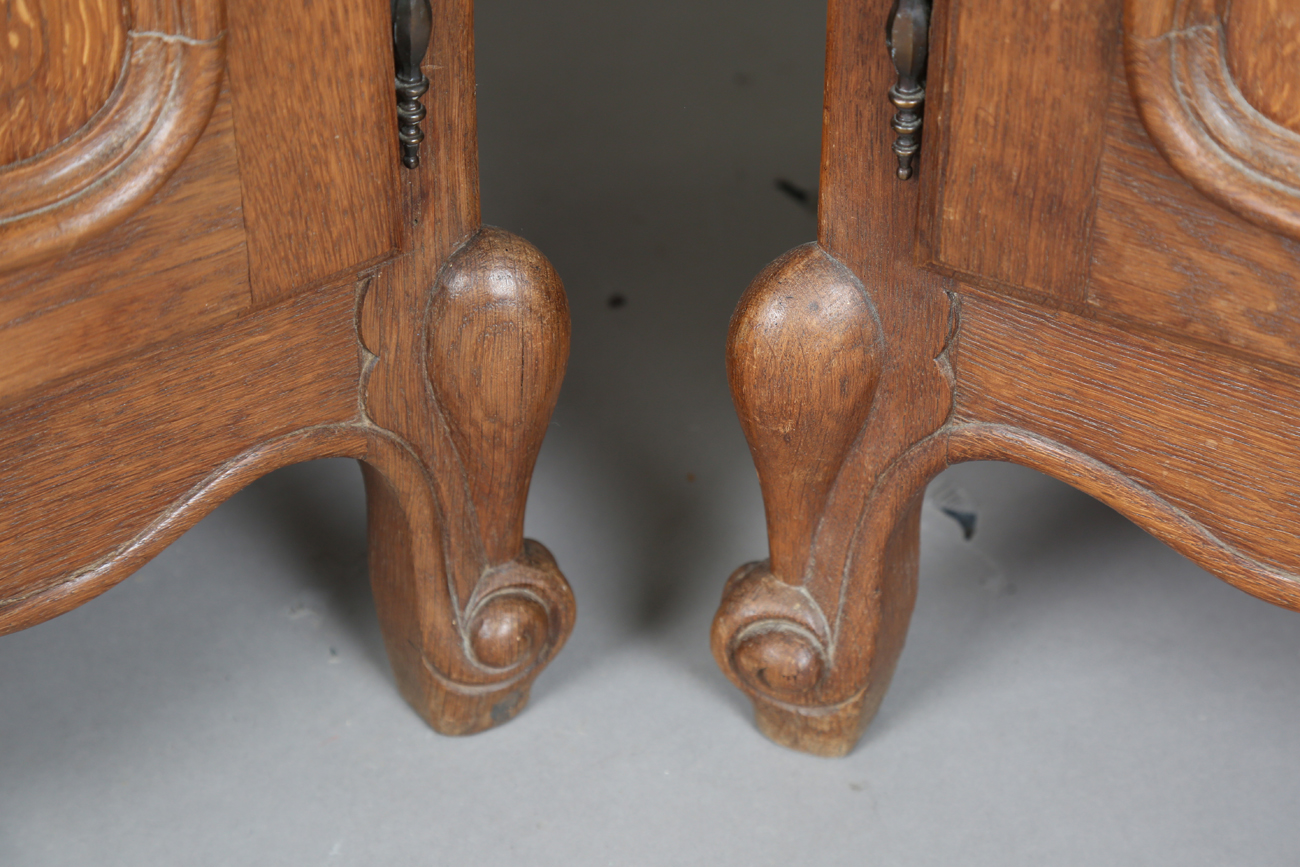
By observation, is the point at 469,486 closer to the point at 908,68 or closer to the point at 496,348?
the point at 496,348

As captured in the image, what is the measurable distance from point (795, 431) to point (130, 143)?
0.29 m

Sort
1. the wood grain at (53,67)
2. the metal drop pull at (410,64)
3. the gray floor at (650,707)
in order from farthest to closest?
the gray floor at (650,707)
the metal drop pull at (410,64)
the wood grain at (53,67)

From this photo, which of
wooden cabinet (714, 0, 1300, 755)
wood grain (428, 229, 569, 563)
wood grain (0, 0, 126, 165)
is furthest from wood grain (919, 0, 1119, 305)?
wood grain (0, 0, 126, 165)

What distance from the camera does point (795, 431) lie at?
0.66 metres

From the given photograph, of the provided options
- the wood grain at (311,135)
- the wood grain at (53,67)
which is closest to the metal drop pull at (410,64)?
the wood grain at (311,135)

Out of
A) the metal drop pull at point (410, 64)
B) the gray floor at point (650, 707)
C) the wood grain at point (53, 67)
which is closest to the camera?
the wood grain at point (53, 67)

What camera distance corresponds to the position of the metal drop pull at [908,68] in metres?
0.56

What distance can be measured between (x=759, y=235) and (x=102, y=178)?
0.79 meters

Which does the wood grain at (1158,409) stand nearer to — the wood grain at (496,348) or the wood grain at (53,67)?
the wood grain at (496,348)

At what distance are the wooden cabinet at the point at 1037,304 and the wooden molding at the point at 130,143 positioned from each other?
9.3 inches

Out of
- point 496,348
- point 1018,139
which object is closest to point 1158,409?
point 1018,139

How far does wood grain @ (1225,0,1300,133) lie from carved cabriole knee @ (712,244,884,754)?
0.60 feet

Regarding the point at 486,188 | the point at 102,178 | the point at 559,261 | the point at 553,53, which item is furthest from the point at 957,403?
the point at 553,53

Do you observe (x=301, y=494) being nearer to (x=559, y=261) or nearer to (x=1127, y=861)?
(x=559, y=261)
